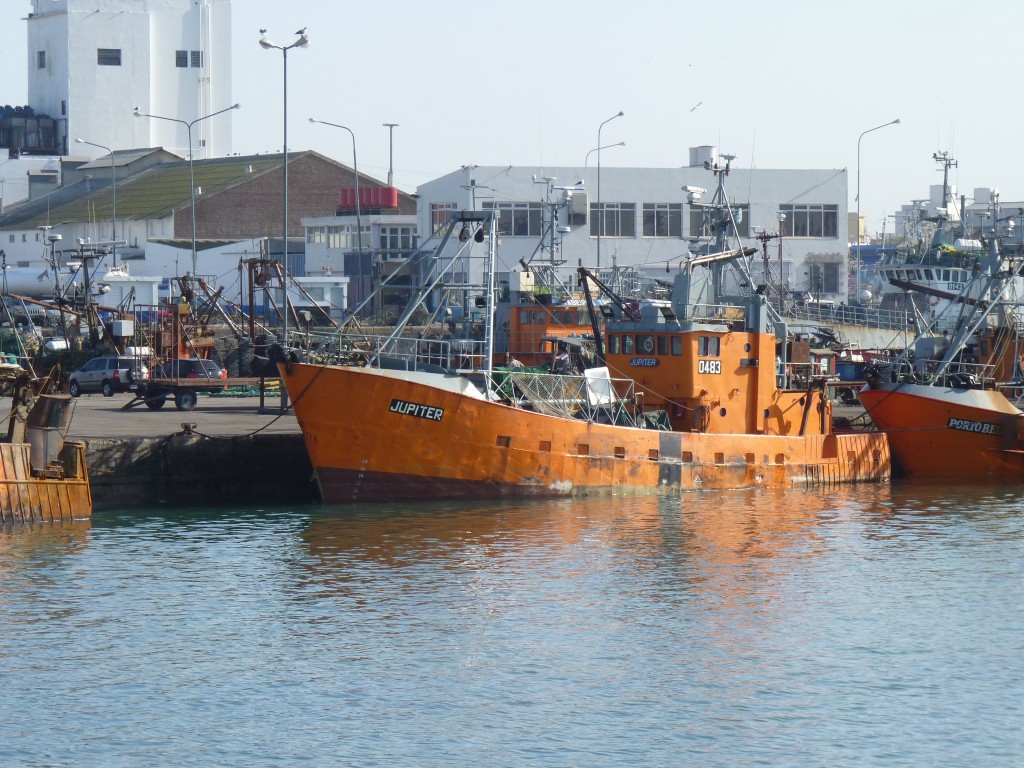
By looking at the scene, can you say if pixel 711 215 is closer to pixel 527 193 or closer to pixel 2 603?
pixel 2 603

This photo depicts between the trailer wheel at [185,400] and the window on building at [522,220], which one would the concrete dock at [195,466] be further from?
the window on building at [522,220]

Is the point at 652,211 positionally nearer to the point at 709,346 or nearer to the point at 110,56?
the point at 709,346

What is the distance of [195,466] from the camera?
32.0 meters

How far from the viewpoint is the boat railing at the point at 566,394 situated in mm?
31969

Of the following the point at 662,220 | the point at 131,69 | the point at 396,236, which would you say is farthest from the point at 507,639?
the point at 131,69

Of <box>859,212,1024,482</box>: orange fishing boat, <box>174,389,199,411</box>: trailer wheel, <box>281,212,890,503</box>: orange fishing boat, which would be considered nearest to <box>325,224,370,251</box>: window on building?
<box>174,389,199,411</box>: trailer wheel

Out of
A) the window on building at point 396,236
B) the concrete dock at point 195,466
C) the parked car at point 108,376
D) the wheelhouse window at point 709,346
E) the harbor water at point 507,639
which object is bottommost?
the harbor water at point 507,639

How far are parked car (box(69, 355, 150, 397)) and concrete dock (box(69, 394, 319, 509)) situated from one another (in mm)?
14031

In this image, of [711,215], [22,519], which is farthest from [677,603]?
[711,215]

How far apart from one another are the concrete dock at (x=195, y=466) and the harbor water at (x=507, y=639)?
85 centimetres

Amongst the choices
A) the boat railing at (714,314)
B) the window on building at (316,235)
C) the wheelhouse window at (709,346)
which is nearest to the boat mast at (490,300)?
the wheelhouse window at (709,346)

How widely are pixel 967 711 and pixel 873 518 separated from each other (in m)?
13.6

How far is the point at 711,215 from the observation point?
37156mm

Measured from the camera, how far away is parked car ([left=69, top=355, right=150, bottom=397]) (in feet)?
163
